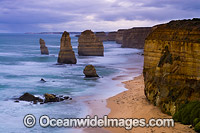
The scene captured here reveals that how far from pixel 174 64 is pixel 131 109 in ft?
20.7

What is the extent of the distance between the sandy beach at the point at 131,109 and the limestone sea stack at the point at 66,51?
3042 centimetres

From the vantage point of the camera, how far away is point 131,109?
28.1 m

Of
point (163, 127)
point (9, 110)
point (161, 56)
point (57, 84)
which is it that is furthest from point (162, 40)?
point (57, 84)

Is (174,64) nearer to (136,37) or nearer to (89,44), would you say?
(89,44)

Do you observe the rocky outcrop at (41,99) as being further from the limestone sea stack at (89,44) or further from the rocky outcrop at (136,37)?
the rocky outcrop at (136,37)

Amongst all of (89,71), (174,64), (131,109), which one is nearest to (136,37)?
(89,71)

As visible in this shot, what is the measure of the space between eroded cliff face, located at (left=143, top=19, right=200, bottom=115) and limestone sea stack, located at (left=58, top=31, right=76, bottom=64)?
1555 inches

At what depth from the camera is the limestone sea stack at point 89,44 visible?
3561 inches

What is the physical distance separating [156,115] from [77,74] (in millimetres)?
31715

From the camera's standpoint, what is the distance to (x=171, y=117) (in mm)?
23766

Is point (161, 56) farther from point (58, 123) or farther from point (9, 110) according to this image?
point (9, 110)

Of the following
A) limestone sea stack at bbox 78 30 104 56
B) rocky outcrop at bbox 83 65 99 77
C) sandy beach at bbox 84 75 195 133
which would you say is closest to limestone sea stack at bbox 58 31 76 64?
rocky outcrop at bbox 83 65 99 77

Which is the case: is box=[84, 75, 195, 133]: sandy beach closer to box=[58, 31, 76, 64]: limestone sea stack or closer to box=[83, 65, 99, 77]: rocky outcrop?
box=[83, 65, 99, 77]: rocky outcrop

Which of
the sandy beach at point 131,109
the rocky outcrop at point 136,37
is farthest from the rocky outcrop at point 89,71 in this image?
the rocky outcrop at point 136,37
